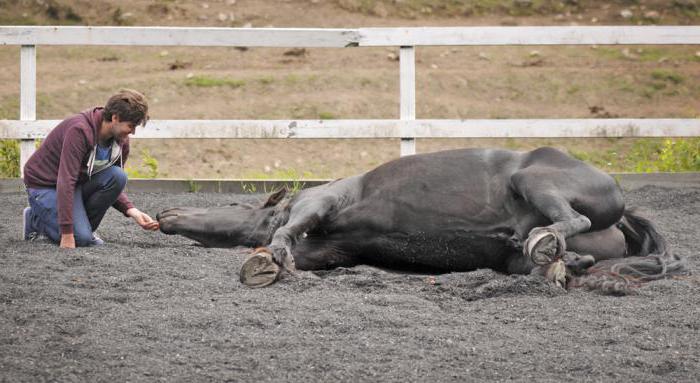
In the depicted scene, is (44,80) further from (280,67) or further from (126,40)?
(126,40)

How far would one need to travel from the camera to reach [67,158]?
6211 millimetres

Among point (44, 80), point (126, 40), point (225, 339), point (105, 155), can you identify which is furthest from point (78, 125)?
point (44, 80)

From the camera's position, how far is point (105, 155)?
21.2 feet

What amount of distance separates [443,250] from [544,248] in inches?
29.8

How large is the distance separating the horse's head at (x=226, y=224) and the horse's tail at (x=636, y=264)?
211 centimetres

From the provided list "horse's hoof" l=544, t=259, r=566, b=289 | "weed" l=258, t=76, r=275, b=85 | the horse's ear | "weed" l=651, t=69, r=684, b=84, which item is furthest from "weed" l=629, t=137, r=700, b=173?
"weed" l=258, t=76, r=275, b=85

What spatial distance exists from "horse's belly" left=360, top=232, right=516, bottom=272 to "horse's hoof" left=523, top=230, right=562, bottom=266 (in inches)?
18.9

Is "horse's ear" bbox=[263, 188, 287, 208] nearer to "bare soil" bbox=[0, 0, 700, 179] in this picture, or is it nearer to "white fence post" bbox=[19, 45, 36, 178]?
"white fence post" bbox=[19, 45, 36, 178]

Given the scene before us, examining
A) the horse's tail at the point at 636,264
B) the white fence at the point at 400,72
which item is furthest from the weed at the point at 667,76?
the horse's tail at the point at 636,264

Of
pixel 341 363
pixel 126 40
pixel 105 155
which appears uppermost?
pixel 126 40

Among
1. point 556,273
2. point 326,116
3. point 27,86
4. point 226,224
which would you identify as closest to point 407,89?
point 226,224

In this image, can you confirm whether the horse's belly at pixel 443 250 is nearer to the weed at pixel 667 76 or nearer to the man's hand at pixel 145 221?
the man's hand at pixel 145 221

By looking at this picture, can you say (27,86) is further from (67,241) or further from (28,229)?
(67,241)

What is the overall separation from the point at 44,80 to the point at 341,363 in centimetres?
1318
